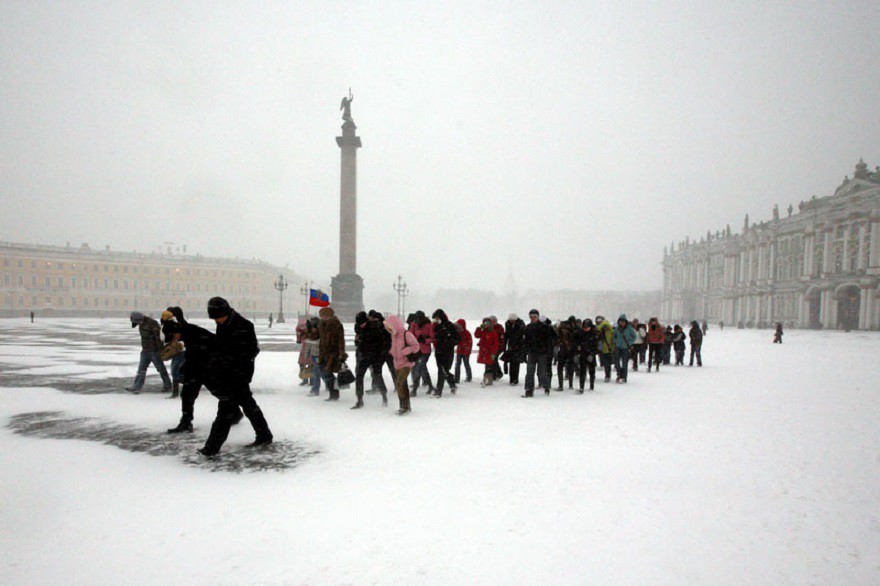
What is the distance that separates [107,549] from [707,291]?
10197cm

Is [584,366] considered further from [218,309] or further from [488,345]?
[218,309]

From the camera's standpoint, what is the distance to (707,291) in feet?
296

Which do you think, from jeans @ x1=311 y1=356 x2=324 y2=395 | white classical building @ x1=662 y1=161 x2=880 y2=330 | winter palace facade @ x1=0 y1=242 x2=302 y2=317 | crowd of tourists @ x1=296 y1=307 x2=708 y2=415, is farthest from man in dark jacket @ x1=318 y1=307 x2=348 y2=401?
winter palace facade @ x1=0 y1=242 x2=302 y2=317

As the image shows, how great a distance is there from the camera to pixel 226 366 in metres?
5.76

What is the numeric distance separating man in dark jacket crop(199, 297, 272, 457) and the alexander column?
33989 mm

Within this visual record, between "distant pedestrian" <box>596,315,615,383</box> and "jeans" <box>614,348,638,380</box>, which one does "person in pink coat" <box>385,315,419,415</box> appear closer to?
"distant pedestrian" <box>596,315,615,383</box>

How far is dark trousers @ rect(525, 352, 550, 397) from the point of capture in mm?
10258

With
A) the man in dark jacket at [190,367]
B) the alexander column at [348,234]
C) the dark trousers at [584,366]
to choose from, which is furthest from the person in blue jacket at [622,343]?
the alexander column at [348,234]

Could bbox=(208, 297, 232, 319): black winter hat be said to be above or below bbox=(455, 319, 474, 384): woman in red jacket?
above

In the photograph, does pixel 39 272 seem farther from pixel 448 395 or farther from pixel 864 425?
pixel 864 425

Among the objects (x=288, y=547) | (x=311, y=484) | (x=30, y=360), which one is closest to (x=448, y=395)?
(x=311, y=484)

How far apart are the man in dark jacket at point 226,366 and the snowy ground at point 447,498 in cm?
45

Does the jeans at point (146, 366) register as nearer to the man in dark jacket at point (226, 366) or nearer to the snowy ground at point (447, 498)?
the snowy ground at point (447, 498)

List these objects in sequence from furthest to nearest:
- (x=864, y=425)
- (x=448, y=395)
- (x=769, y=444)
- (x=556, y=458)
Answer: (x=448, y=395) < (x=864, y=425) < (x=769, y=444) < (x=556, y=458)
